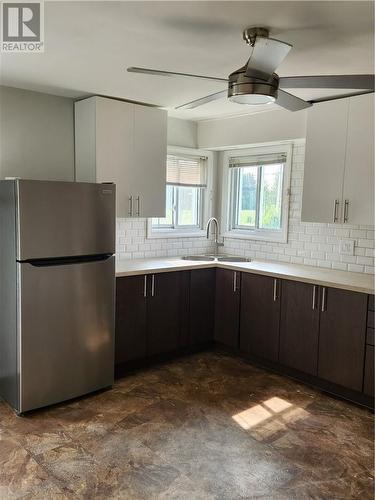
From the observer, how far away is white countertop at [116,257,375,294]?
10.6 ft

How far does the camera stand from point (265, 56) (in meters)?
1.88

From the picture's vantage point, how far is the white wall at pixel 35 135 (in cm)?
340

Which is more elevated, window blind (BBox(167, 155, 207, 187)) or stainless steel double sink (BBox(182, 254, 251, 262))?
window blind (BBox(167, 155, 207, 187))

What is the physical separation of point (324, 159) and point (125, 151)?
5.40ft

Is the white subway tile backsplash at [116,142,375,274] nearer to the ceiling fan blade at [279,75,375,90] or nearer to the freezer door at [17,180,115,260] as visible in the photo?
the freezer door at [17,180,115,260]

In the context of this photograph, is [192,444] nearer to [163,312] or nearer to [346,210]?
[163,312]

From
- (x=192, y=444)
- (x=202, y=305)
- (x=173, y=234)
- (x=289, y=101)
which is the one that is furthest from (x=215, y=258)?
(x=289, y=101)

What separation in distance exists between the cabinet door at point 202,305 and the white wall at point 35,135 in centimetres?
146

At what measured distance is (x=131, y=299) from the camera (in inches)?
141

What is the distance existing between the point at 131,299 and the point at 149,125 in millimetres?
1549

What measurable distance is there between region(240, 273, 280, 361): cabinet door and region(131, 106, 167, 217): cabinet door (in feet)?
3.48

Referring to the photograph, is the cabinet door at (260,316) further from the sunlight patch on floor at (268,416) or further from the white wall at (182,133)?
the white wall at (182,133)

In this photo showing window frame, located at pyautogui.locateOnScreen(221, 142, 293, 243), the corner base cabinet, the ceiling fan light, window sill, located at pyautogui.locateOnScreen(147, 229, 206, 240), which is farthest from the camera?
window sill, located at pyautogui.locateOnScreen(147, 229, 206, 240)

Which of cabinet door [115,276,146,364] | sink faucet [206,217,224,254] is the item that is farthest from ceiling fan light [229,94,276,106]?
sink faucet [206,217,224,254]
